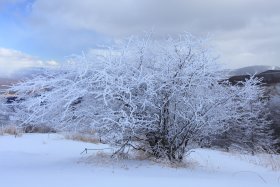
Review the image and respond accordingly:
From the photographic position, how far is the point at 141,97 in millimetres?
9453

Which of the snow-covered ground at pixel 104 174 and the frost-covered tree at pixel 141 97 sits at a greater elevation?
the frost-covered tree at pixel 141 97

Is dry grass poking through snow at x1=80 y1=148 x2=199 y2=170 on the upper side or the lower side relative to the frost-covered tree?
lower

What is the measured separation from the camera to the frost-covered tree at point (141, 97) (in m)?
9.09

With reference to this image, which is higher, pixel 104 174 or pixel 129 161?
pixel 104 174

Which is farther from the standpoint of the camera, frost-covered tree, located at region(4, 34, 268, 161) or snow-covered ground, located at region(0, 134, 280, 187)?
frost-covered tree, located at region(4, 34, 268, 161)

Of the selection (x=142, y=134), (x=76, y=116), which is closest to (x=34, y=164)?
(x=76, y=116)

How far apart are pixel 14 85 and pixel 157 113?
3.02 meters

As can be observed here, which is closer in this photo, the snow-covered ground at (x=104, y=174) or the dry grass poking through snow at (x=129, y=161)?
the snow-covered ground at (x=104, y=174)

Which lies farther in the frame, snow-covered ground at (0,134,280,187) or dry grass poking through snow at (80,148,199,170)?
dry grass poking through snow at (80,148,199,170)

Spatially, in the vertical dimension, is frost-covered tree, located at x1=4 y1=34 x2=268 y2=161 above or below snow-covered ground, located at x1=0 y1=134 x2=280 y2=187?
above

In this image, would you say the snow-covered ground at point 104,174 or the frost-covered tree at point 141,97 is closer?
the snow-covered ground at point 104,174

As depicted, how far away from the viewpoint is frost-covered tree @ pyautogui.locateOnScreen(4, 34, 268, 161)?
909 centimetres

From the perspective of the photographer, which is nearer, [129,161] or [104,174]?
[104,174]

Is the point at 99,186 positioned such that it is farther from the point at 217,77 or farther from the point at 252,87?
the point at 252,87
